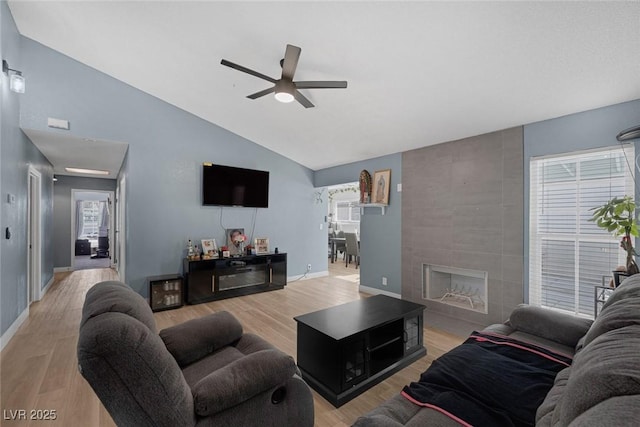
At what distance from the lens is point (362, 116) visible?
3789 mm

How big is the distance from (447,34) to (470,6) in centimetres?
27

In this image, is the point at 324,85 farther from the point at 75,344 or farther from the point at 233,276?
the point at 75,344

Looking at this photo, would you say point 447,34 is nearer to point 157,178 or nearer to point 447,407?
point 447,407

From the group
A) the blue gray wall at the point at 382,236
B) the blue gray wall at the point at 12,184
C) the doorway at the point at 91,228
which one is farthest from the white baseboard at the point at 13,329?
the blue gray wall at the point at 382,236

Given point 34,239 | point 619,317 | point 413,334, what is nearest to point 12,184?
point 34,239

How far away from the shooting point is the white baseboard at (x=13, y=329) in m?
2.89

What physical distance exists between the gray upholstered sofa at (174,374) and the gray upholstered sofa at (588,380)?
54cm

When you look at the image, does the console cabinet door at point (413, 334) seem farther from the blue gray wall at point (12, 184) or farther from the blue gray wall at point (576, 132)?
the blue gray wall at point (12, 184)

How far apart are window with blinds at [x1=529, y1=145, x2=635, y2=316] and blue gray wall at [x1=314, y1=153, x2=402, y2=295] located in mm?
1829

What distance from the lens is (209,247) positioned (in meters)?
4.84

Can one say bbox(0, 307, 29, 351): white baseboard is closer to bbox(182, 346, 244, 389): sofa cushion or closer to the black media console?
the black media console

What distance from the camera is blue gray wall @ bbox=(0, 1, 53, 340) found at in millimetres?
2928

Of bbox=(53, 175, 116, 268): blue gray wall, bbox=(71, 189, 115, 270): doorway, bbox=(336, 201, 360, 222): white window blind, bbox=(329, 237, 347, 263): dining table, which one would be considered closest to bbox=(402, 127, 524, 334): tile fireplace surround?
bbox=(329, 237, 347, 263): dining table

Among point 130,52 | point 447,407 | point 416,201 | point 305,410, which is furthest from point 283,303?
point 130,52
